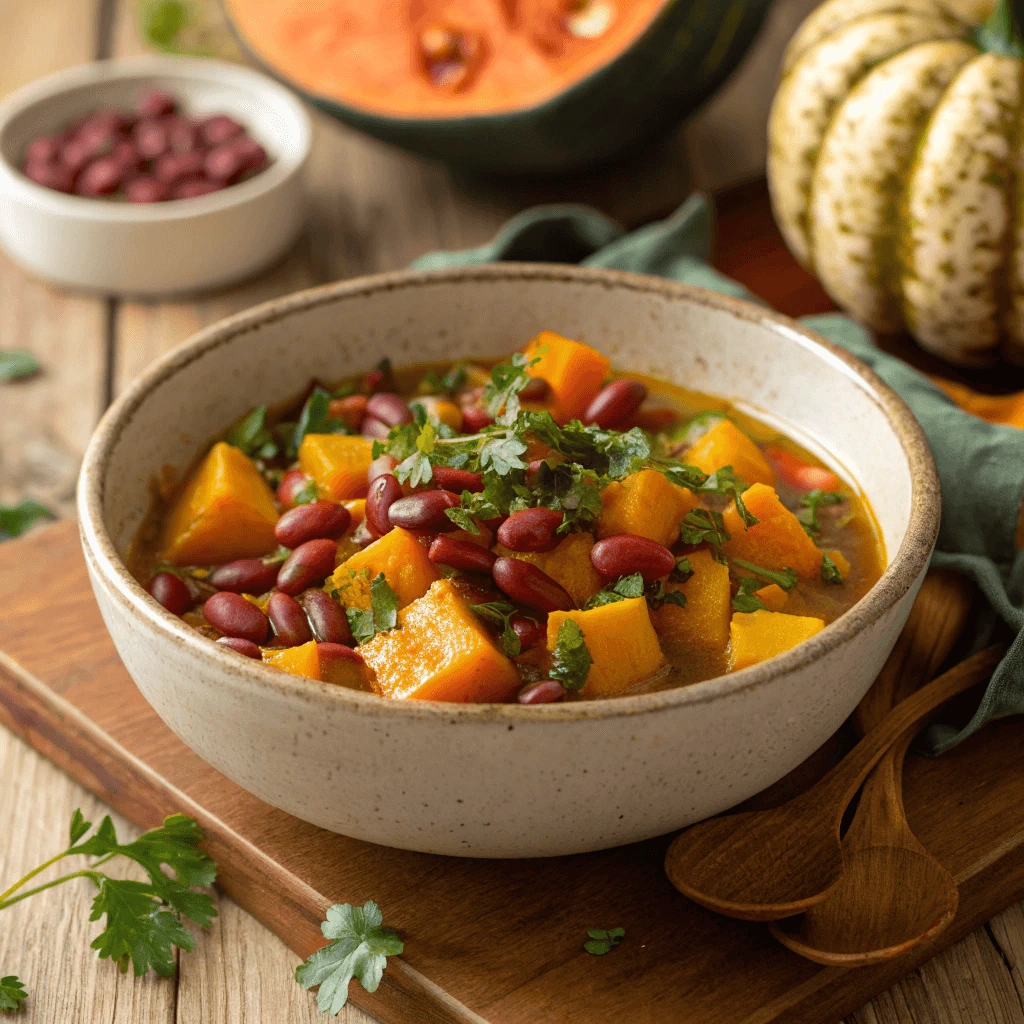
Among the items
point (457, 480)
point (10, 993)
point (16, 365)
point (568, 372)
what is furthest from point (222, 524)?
Result: point (16, 365)

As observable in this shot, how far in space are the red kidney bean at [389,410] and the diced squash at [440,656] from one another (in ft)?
2.03

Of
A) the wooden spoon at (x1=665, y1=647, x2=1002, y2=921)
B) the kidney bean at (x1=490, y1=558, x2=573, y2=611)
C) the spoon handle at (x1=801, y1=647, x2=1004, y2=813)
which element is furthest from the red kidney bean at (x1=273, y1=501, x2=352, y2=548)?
the spoon handle at (x1=801, y1=647, x2=1004, y2=813)

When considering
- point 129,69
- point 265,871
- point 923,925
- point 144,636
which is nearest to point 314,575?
point 144,636

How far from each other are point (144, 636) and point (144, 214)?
231 centimetres

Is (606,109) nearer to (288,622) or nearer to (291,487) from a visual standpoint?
(291,487)

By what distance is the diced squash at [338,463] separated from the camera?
2492 millimetres

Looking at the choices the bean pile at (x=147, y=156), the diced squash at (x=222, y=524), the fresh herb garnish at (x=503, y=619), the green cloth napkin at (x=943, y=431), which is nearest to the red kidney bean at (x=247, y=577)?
the diced squash at (x=222, y=524)

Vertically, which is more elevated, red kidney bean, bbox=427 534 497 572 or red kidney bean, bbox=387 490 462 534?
red kidney bean, bbox=387 490 462 534

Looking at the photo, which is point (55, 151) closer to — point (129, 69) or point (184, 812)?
point (129, 69)

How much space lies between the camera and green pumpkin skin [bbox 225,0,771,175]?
13.1 feet

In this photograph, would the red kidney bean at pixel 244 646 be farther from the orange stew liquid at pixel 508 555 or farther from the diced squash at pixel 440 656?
the diced squash at pixel 440 656

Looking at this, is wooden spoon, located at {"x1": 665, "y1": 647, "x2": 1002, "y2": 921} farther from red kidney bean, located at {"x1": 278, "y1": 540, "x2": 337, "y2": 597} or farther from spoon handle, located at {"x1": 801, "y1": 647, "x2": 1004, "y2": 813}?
red kidney bean, located at {"x1": 278, "y1": 540, "x2": 337, "y2": 597}

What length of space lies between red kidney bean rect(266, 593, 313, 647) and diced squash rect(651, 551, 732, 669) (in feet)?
1.89

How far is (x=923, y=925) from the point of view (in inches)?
79.6
